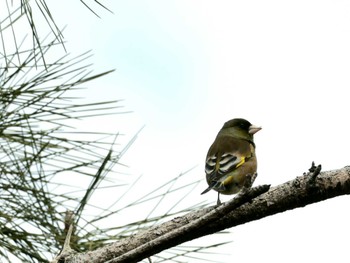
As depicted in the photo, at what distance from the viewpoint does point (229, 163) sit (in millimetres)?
3447

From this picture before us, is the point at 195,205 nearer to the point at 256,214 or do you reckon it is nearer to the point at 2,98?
the point at 2,98

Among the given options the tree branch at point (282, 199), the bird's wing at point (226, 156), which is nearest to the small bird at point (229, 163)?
the bird's wing at point (226, 156)

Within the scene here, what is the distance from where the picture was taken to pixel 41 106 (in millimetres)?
3678

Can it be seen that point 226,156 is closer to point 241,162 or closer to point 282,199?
point 241,162

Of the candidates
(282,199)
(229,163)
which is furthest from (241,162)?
(282,199)

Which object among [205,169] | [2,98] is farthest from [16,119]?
[205,169]

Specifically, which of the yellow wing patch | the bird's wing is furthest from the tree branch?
the yellow wing patch

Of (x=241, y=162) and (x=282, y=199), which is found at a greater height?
(x=241, y=162)

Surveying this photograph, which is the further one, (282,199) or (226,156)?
(226,156)

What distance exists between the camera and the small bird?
3.25m

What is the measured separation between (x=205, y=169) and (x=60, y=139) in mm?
758

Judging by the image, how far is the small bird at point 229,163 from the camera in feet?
10.7

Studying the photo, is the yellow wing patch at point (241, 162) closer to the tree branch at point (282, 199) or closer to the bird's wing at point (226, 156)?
the bird's wing at point (226, 156)

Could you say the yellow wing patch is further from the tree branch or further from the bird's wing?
the tree branch
